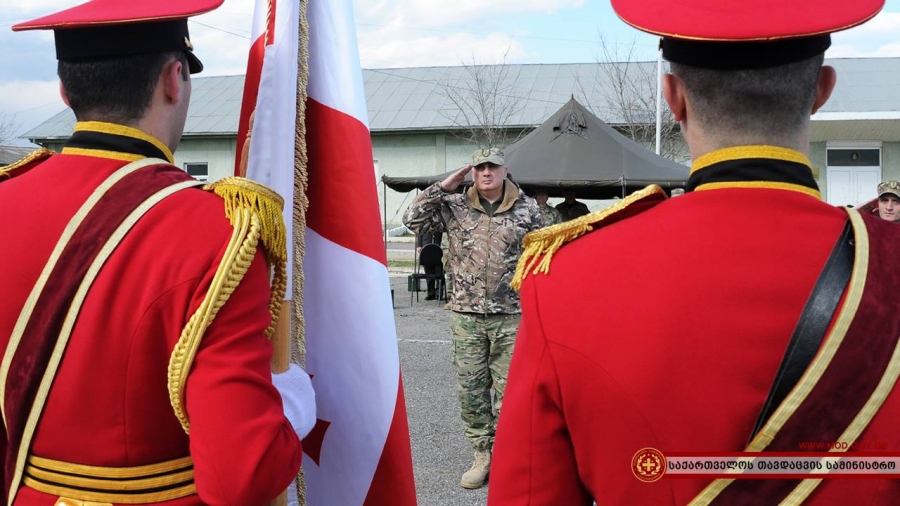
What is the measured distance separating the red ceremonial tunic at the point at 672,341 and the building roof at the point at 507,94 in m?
20.7

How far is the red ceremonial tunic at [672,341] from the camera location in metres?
1.13

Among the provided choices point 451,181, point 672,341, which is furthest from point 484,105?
point 672,341

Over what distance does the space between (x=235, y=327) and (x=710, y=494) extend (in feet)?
2.86

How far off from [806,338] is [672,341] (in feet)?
0.59

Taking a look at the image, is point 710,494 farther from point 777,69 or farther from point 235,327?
point 235,327

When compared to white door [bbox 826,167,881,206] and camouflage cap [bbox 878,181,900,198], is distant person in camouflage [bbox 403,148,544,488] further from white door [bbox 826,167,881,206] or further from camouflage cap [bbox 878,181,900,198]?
white door [bbox 826,167,881,206]

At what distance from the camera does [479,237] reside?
17.1 feet

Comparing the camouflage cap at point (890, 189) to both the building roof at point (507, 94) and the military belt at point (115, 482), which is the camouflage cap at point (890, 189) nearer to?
the military belt at point (115, 482)

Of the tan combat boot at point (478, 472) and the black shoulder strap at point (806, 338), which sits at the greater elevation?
the black shoulder strap at point (806, 338)

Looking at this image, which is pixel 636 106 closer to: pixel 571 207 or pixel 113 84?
pixel 571 207

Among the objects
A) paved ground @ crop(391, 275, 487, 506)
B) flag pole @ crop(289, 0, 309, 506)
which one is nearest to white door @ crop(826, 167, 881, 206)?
paved ground @ crop(391, 275, 487, 506)

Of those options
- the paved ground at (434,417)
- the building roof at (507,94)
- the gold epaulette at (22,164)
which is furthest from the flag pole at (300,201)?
the building roof at (507,94)

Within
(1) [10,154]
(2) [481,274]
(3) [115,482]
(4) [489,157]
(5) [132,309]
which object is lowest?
(3) [115,482]

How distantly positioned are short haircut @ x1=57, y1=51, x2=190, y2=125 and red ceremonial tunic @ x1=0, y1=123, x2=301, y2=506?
0.15 m
